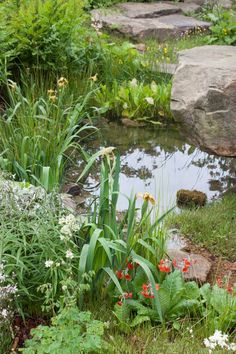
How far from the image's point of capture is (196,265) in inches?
169

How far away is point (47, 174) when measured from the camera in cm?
447

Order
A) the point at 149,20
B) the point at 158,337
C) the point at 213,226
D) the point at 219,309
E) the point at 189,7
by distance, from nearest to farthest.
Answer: the point at 158,337 → the point at 219,309 → the point at 213,226 → the point at 149,20 → the point at 189,7

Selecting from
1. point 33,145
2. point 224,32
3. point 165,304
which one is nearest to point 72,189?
point 33,145

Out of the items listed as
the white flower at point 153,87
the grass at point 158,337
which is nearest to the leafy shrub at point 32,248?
the grass at point 158,337

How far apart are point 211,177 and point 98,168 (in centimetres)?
107

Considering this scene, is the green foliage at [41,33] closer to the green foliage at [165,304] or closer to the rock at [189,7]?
the green foliage at [165,304]

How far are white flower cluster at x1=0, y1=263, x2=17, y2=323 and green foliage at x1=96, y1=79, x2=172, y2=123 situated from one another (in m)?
4.23

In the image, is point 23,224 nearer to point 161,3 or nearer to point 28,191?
point 28,191

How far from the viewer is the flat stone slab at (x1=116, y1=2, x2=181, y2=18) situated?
11.8 metres

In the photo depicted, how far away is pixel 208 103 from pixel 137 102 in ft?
7.98

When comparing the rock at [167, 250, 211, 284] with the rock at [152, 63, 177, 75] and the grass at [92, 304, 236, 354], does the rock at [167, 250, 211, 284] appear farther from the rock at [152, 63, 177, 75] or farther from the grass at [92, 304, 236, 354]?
the rock at [152, 63, 177, 75]

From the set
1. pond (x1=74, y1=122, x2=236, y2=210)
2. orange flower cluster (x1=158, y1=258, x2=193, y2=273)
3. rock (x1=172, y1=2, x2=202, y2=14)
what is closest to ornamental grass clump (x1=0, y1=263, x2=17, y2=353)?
orange flower cluster (x1=158, y1=258, x2=193, y2=273)

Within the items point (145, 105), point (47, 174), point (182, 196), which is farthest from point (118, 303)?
point (145, 105)

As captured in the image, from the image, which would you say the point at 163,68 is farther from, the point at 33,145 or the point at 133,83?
the point at 33,145
